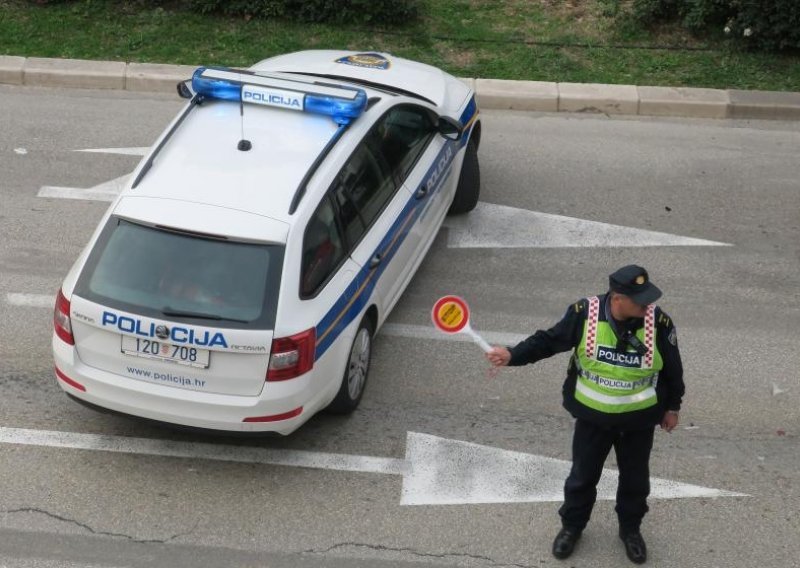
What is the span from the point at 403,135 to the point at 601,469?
3.16m

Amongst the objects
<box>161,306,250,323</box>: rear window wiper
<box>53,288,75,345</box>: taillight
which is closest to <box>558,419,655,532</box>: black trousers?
<box>161,306,250,323</box>: rear window wiper

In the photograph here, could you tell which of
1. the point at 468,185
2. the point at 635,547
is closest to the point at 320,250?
Result: the point at 635,547

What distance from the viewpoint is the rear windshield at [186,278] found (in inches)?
242

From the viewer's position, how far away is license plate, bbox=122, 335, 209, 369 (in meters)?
6.12

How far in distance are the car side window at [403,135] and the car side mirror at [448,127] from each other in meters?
0.05

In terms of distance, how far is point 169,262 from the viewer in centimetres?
629

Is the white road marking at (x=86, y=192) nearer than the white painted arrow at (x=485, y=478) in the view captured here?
No

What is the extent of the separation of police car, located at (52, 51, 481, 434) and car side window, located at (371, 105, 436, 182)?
90mm

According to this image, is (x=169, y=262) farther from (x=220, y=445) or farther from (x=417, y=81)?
(x=417, y=81)

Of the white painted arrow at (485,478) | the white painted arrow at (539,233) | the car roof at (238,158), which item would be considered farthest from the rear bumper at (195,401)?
the white painted arrow at (539,233)

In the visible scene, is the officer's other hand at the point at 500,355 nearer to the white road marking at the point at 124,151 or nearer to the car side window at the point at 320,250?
the car side window at the point at 320,250

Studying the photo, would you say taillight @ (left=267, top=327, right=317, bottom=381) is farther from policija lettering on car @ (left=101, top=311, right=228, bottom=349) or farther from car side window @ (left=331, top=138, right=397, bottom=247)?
car side window @ (left=331, top=138, right=397, bottom=247)

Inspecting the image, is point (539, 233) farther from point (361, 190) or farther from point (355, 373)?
point (355, 373)

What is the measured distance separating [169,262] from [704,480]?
3334 millimetres
